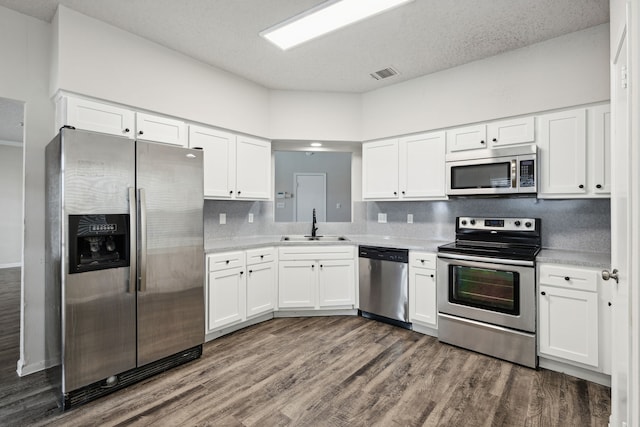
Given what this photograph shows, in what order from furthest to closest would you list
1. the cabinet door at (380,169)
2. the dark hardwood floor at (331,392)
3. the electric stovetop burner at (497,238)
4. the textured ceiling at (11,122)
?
the textured ceiling at (11,122) < the cabinet door at (380,169) < the electric stovetop burner at (497,238) < the dark hardwood floor at (331,392)

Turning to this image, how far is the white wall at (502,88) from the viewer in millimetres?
2602

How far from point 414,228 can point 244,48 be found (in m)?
2.76

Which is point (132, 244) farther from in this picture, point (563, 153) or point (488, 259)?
point (563, 153)

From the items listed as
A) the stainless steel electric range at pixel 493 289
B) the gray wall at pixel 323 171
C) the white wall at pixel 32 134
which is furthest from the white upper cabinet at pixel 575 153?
the white wall at pixel 32 134

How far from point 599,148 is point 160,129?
12.4ft

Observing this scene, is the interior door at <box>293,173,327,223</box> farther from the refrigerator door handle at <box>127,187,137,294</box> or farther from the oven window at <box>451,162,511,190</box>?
the refrigerator door handle at <box>127,187,137,294</box>

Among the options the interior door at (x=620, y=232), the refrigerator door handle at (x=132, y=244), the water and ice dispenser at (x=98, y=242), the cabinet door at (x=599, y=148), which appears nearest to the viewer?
the interior door at (x=620, y=232)

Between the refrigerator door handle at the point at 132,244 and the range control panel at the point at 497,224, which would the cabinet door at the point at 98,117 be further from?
the range control panel at the point at 497,224

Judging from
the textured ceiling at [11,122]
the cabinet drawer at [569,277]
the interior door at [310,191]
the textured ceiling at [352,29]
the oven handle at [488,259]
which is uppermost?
the textured ceiling at [352,29]

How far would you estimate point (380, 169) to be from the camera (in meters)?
3.91

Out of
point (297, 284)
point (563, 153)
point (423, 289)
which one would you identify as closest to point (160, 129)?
point (297, 284)

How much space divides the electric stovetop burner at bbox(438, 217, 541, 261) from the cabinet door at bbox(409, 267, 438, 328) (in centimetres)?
33

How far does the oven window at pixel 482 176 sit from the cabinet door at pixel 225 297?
8.00 ft

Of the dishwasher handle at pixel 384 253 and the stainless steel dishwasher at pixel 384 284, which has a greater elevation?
the dishwasher handle at pixel 384 253
